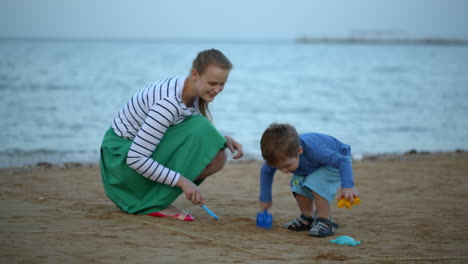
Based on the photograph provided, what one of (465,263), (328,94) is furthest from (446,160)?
(328,94)

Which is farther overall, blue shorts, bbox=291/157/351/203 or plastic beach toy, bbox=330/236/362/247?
blue shorts, bbox=291/157/351/203

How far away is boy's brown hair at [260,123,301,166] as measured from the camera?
3104 mm

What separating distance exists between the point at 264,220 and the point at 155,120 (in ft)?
3.13

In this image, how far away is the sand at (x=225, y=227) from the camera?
8.93 feet

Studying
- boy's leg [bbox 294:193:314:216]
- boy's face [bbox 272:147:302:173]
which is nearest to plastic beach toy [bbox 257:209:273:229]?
boy's leg [bbox 294:193:314:216]

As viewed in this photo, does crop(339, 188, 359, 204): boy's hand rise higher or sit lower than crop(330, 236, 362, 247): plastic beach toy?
higher

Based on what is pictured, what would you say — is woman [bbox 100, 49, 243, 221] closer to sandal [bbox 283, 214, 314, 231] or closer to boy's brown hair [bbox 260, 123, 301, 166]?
boy's brown hair [bbox 260, 123, 301, 166]

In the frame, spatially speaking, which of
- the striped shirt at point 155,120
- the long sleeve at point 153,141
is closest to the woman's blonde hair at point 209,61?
the striped shirt at point 155,120

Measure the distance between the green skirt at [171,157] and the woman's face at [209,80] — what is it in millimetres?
208

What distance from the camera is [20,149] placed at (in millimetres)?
7789

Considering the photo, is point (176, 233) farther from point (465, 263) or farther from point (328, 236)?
point (465, 263)

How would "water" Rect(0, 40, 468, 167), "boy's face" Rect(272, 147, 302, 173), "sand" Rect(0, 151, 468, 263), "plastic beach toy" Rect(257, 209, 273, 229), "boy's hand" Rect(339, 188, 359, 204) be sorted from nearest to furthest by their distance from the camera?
"sand" Rect(0, 151, 468, 263) → "boy's hand" Rect(339, 188, 359, 204) → "boy's face" Rect(272, 147, 302, 173) → "plastic beach toy" Rect(257, 209, 273, 229) → "water" Rect(0, 40, 468, 167)

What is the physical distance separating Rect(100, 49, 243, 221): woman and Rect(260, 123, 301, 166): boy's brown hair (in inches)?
15.9

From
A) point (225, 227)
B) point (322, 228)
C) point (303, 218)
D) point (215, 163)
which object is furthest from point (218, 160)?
point (322, 228)
